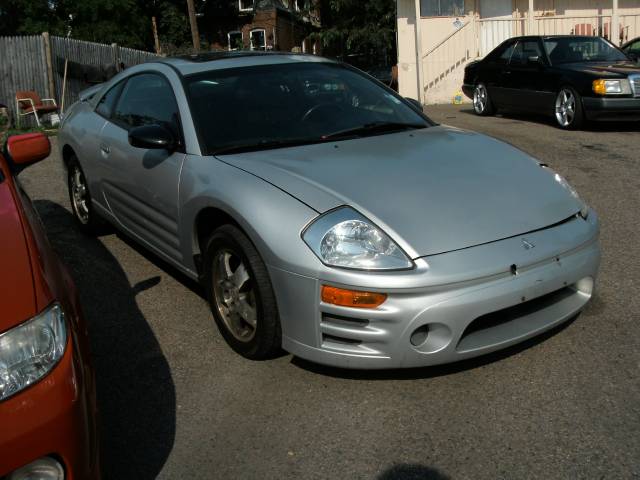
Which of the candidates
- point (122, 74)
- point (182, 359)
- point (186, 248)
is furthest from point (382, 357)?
point (122, 74)

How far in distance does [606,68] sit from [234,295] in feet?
28.3

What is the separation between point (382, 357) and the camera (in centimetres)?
300

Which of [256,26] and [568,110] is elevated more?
[256,26]

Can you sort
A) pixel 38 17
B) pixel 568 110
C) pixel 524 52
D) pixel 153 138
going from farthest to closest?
pixel 38 17, pixel 524 52, pixel 568 110, pixel 153 138

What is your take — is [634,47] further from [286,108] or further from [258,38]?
[258,38]

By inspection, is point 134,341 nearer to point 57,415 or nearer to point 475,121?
point 57,415

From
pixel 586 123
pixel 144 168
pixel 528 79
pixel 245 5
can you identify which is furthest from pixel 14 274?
pixel 245 5

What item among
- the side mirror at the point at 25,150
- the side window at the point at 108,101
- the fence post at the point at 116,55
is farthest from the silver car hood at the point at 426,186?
the fence post at the point at 116,55

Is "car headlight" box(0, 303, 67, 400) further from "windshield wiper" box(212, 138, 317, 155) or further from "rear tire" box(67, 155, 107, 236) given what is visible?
"rear tire" box(67, 155, 107, 236)

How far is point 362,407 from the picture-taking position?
3086 millimetres

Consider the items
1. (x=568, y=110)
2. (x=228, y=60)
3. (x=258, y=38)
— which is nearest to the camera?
(x=228, y=60)

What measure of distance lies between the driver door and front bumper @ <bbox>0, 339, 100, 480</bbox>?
71.5 inches

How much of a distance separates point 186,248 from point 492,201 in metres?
1.65

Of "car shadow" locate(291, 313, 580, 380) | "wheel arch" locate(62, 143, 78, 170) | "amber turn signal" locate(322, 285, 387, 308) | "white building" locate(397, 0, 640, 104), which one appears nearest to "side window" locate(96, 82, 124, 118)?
"wheel arch" locate(62, 143, 78, 170)
